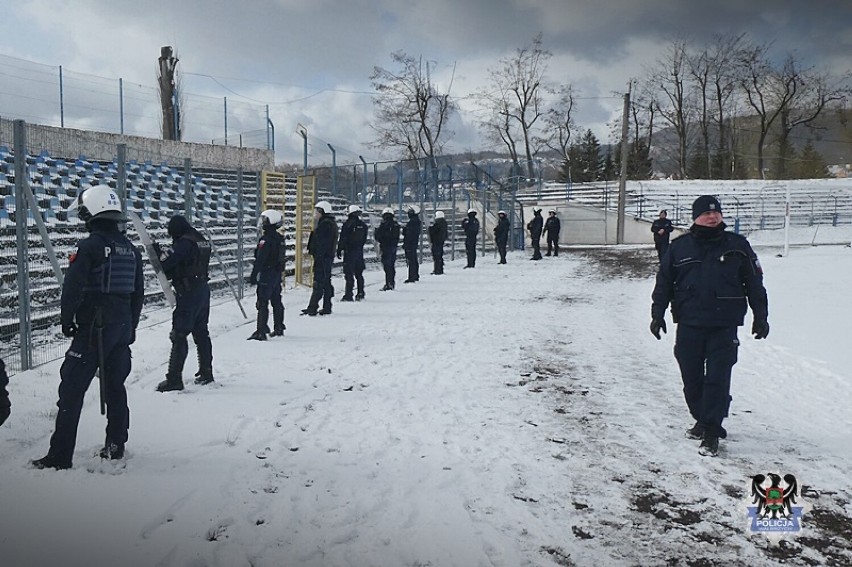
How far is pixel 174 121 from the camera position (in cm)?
2536

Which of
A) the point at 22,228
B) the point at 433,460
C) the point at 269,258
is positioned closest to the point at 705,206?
the point at 433,460

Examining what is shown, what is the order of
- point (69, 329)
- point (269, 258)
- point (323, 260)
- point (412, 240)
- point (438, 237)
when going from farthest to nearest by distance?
1. point (438, 237)
2. point (412, 240)
3. point (323, 260)
4. point (269, 258)
5. point (69, 329)

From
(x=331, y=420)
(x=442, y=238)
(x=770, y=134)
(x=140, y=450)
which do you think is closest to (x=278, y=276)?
(x=331, y=420)

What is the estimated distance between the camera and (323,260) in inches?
433

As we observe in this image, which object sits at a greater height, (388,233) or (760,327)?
(388,233)

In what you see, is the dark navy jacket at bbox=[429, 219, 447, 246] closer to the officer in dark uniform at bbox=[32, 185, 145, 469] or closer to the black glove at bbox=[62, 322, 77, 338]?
the officer in dark uniform at bbox=[32, 185, 145, 469]

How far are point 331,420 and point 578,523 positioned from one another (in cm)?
242

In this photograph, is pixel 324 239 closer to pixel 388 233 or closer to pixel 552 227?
pixel 388 233

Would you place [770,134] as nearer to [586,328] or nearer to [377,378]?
[586,328]

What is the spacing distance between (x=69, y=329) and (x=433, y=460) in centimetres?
253

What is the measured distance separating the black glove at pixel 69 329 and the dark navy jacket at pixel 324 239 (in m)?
6.89

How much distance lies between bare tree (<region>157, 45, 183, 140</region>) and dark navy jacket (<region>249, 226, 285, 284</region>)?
1886 centimetres

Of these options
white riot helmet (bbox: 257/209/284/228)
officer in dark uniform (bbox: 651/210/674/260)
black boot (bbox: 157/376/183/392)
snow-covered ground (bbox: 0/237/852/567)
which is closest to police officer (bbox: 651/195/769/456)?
snow-covered ground (bbox: 0/237/852/567)

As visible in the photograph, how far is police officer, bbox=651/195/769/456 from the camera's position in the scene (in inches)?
183
